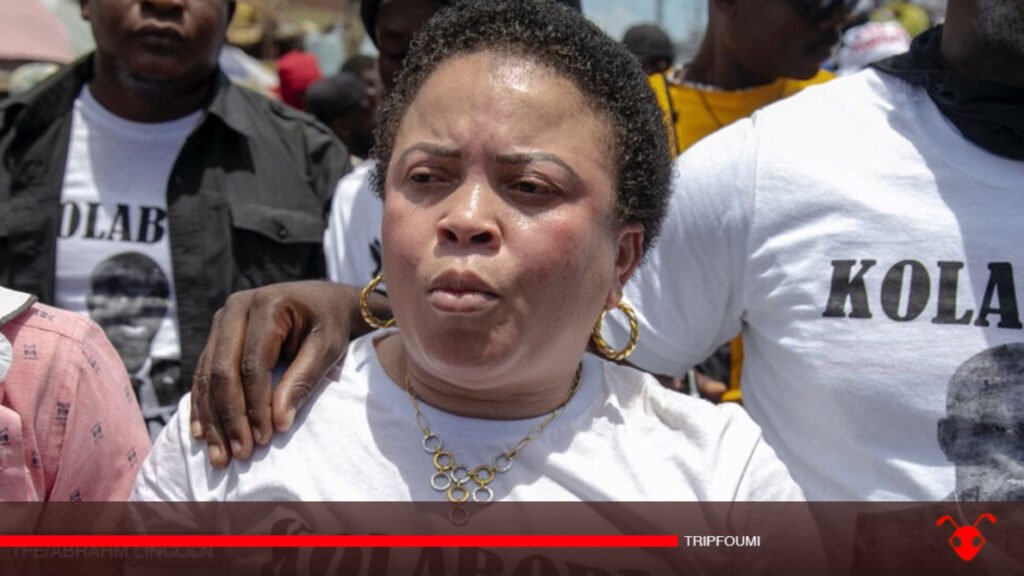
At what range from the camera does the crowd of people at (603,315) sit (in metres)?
1.55

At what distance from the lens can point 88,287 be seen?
2.86m

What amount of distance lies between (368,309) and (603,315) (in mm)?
399

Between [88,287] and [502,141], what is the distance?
1706 mm

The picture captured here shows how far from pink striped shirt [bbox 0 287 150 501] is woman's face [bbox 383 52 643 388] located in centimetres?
47

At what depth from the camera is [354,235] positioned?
3.08 meters

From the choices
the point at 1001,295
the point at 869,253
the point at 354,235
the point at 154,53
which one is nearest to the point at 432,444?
the point at 869,253

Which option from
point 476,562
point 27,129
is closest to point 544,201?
point 476,562

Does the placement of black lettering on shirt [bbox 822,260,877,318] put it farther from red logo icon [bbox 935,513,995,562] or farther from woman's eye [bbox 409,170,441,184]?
woman's eye [bbox 409,170,441,184]

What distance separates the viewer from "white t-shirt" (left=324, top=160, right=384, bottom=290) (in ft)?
9.99

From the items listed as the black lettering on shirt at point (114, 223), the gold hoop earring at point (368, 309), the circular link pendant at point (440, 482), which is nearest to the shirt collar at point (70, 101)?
the black lettering on shirt at point (114, 223)

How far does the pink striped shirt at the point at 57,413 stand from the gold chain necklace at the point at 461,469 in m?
0.46

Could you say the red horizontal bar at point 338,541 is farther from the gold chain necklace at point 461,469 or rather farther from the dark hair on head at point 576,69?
the dark hair on head at point 576,69

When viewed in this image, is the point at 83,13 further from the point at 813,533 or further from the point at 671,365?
the point at 813,533

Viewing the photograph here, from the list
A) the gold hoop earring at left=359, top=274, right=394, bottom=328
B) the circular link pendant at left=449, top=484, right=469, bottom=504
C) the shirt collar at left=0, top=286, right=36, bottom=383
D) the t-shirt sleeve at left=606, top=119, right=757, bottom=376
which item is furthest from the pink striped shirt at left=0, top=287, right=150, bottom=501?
the t-shirt sleeve at left=606, top=119, right=757, bottom=376
